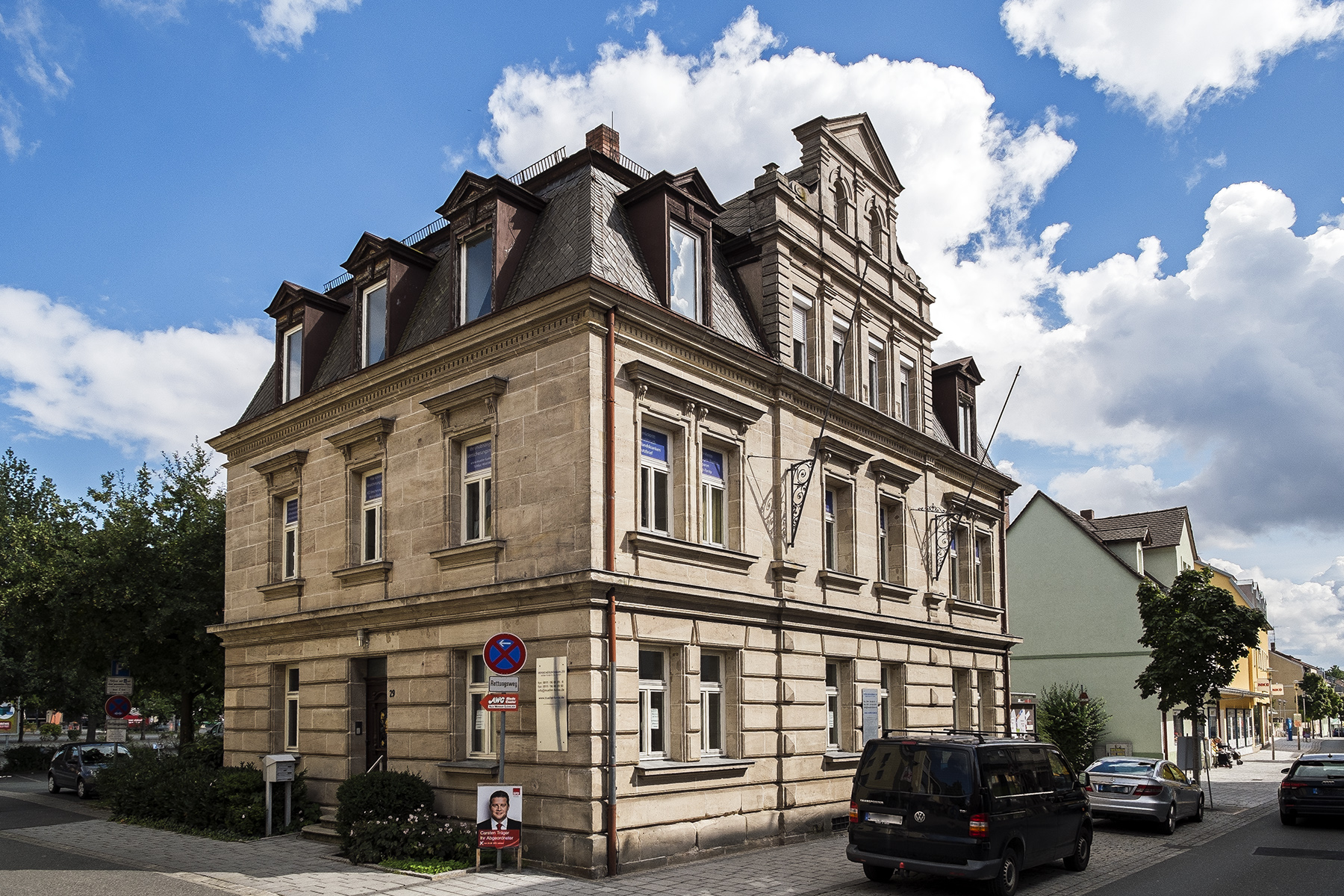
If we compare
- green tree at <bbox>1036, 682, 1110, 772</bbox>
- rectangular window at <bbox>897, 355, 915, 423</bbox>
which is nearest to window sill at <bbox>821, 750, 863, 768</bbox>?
rectangular window at <bbox>897, 355, 915, 423</bbox>

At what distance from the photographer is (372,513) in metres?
19.4

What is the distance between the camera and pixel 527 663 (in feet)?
50.0

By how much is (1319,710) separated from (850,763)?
109446 mm

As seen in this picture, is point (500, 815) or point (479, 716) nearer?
point (500, 815)

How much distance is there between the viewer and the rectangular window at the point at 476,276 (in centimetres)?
1753

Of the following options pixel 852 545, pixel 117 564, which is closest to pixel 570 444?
pixel 852 545

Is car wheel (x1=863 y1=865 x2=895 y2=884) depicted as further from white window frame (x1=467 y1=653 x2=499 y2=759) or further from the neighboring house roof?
the neighboring house roof

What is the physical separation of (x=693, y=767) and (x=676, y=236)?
352 inches

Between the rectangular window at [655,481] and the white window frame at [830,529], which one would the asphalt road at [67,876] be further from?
the white window frame at [830,529]

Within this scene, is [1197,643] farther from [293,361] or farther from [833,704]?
[293,361]

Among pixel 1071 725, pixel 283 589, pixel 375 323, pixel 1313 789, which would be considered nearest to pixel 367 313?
pixel 375 323

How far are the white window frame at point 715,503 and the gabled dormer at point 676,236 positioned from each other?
2448 mm

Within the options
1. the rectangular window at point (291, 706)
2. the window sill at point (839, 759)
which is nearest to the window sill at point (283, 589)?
the rectangular window at point (291, 706)

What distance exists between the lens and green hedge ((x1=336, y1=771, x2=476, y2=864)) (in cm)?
1473
